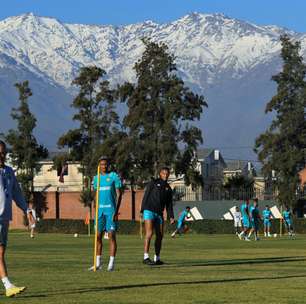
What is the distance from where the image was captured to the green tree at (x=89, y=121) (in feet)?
284

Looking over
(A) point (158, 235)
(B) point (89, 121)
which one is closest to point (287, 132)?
(B) point (89, 121)

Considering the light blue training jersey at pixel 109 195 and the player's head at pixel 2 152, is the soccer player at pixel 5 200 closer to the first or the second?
the player's head at pixel 2 152

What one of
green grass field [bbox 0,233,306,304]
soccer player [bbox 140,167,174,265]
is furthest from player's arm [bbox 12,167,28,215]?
soccer player [bbox 140,167,174,265]

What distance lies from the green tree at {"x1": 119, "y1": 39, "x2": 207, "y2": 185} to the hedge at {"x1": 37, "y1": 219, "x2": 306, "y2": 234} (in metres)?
10.3

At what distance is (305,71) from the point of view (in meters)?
84.8

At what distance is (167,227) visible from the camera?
7006 cm

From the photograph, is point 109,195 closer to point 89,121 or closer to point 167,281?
point 167,281

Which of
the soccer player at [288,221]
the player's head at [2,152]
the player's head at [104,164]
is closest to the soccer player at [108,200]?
the player's head at [104,164]

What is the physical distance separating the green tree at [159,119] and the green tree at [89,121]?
180 centimetres

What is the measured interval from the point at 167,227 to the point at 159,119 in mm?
15783

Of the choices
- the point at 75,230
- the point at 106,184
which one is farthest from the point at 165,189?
the point at 75,230

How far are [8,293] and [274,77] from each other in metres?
70.2

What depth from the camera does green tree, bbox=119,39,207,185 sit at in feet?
272

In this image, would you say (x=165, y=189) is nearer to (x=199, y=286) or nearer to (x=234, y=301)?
(x=199, y=286)
